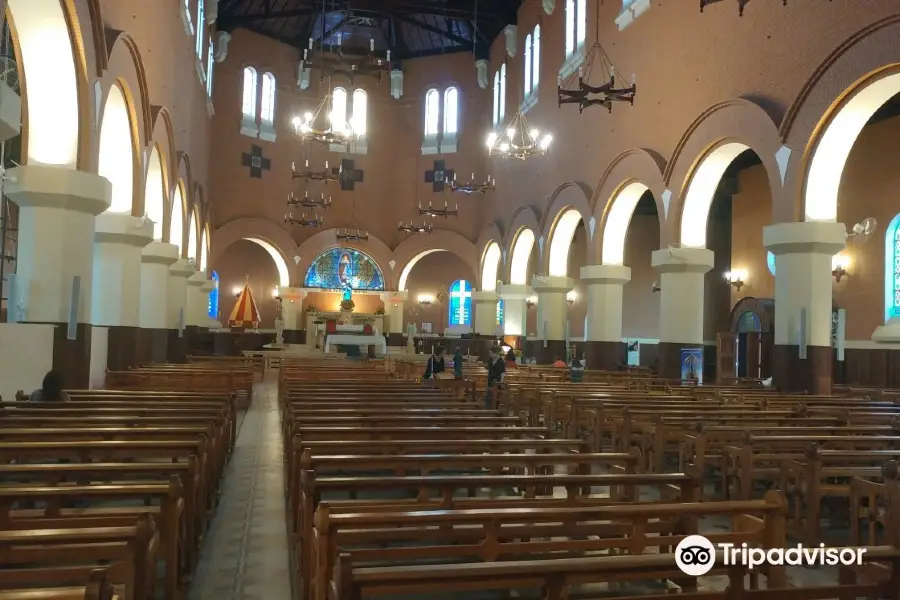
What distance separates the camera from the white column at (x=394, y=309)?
99.7 ft

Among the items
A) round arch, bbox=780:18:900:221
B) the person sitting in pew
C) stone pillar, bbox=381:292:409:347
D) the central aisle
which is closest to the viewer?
the central aisle

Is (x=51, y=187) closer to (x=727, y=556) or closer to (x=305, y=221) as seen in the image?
(x=727, y=556)

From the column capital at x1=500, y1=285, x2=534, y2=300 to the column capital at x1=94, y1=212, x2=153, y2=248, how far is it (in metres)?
13.8

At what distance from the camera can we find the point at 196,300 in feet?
81.5

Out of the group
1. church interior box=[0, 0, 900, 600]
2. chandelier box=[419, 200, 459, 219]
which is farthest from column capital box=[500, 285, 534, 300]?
chandelier box=[419, 200, 459, 219]

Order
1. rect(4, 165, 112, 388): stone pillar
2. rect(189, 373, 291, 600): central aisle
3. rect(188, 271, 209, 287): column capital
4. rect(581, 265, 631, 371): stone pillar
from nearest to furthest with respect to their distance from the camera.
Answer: rect(189, 373, 291, 600): central aisle, rect(4, 165, 112, 388): stone pillar, rect(581, 265, 631, 371): stone pillar, rect(188, 271, 209, 287): column capital

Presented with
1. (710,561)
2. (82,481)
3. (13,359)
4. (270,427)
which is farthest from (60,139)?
(710,561)

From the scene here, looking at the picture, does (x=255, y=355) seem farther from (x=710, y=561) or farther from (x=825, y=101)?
(x=710, y=561)

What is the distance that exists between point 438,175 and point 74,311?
21997 mm

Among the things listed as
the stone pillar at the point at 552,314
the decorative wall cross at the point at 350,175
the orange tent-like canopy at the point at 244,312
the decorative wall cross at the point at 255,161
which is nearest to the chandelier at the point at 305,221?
the decorative wall cross at the point at 350,175

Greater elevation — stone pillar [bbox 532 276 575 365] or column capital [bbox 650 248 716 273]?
column capital [bbox 650 248 716 273]

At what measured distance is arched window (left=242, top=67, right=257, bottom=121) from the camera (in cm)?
2884

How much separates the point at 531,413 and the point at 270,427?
3866 mm

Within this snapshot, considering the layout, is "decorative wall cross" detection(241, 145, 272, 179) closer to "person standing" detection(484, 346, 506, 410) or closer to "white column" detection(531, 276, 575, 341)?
"white column" detection(531, 276, 575, 341)
